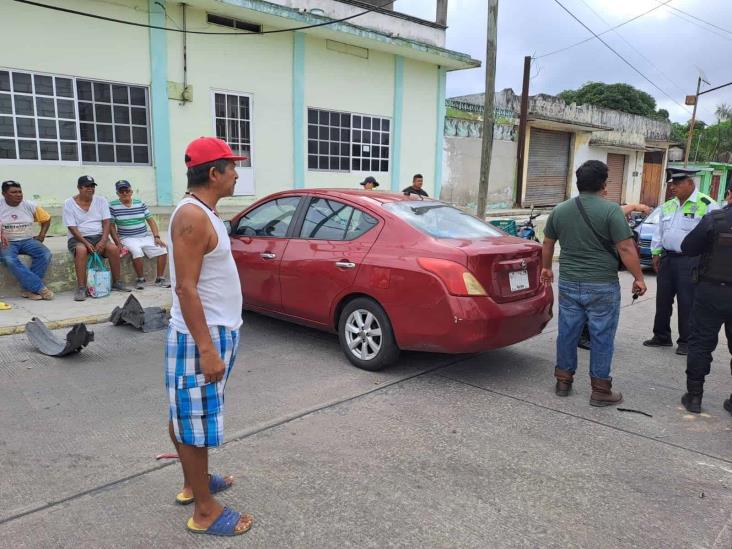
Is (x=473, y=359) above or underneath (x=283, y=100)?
underneath

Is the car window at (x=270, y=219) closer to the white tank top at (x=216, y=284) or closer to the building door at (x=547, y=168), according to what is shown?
the white tank top at (x=216, y=284)

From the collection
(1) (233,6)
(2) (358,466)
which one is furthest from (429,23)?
(2) (358,466)

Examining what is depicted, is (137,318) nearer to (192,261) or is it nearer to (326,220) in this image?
(326,220)

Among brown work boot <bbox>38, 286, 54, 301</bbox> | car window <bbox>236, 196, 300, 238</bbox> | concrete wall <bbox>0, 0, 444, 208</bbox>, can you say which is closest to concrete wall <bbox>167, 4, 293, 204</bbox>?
concrete wall <bbox>0, 0, 444, 208</bbox>

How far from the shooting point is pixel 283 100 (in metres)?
11.7

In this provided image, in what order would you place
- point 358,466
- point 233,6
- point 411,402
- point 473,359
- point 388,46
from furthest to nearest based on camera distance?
point 388,46
point 233,6
point 473,359
point 411,402
point 358,466

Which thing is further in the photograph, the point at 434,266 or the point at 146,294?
the point at 146,294

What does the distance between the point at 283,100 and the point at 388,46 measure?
2872 mm

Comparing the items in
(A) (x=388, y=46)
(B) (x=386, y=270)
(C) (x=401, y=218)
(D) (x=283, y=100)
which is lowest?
(B) (x=386, y=270)

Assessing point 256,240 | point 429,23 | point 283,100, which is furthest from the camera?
point 429,23

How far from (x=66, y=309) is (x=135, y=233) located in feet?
5.21

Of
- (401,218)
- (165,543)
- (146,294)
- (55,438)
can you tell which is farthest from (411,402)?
(146,294)

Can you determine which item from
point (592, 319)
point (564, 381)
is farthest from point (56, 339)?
point (592, 319)

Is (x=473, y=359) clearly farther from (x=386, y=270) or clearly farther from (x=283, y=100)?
(x=283, y=100)
